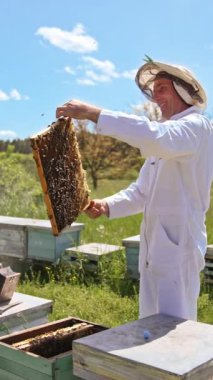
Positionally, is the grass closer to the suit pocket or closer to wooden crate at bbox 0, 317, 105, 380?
wooden crate at bbox 0, 317, 105, 380

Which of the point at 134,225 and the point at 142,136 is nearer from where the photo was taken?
the point at 142,136

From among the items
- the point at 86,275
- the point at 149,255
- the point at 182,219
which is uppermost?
the point at 182,219

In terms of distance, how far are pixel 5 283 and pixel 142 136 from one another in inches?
54.4

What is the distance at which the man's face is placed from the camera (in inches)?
91.4

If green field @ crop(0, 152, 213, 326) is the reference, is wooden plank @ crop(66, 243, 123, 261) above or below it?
above

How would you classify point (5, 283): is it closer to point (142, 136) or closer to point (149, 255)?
point (149, 255)

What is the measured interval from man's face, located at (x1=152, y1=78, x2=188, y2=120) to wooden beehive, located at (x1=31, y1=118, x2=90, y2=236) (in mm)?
425

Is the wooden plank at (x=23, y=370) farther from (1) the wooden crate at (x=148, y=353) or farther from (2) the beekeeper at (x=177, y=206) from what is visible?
(2) the beekeeper at (x=177, y=206)

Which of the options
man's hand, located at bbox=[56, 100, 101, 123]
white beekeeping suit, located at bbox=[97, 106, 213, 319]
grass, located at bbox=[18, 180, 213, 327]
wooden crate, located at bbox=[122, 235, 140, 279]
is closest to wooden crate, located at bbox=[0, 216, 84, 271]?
grass, located at bbox=[18, 180, 213, 327]

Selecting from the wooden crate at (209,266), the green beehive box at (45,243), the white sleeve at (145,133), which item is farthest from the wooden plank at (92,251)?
the white sleeve at (145,133)

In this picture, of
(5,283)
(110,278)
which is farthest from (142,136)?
(110,278)

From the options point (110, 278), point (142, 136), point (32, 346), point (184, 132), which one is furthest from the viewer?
point (110, 278)

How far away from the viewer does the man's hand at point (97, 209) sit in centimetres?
266

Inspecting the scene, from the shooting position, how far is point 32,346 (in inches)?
86.7
